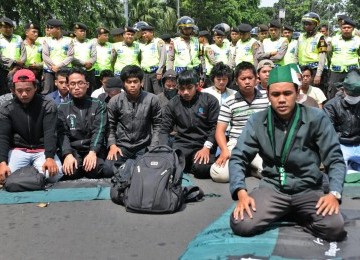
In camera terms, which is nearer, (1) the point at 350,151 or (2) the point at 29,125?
(2) the point at 29,125

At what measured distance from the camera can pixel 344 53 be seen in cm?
851

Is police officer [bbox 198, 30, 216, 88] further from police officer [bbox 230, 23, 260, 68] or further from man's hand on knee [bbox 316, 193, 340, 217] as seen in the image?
man's hand on knee [bbox 316, 193, 340, 217]

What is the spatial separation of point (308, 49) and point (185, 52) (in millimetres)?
2195

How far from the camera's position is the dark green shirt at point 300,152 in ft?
11.4

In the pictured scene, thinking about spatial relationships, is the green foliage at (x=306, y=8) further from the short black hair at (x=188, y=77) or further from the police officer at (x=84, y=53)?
the short black hair at (x=188, y=77)

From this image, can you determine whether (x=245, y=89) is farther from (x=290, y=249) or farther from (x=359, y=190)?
(x=290, y=249)

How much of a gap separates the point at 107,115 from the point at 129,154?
55cm

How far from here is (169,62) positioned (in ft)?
29.2

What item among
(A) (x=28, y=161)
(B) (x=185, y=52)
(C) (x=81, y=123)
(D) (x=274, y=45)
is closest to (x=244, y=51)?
(D) (x=274, y=45)

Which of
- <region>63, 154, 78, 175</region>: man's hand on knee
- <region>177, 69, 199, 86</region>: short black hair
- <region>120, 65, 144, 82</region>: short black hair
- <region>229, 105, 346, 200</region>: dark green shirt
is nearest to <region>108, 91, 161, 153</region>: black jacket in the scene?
<region>120, 65, 144, 82</region>: short black hair

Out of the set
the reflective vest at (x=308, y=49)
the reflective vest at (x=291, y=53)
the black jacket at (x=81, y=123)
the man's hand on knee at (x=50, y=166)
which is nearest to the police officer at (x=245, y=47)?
the reflective vest at (x=291, y=53)

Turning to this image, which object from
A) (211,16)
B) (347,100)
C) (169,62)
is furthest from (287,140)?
(211,16)

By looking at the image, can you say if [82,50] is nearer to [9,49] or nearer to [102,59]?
[102,59]

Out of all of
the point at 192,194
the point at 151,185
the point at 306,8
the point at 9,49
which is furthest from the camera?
the point at 306,8
